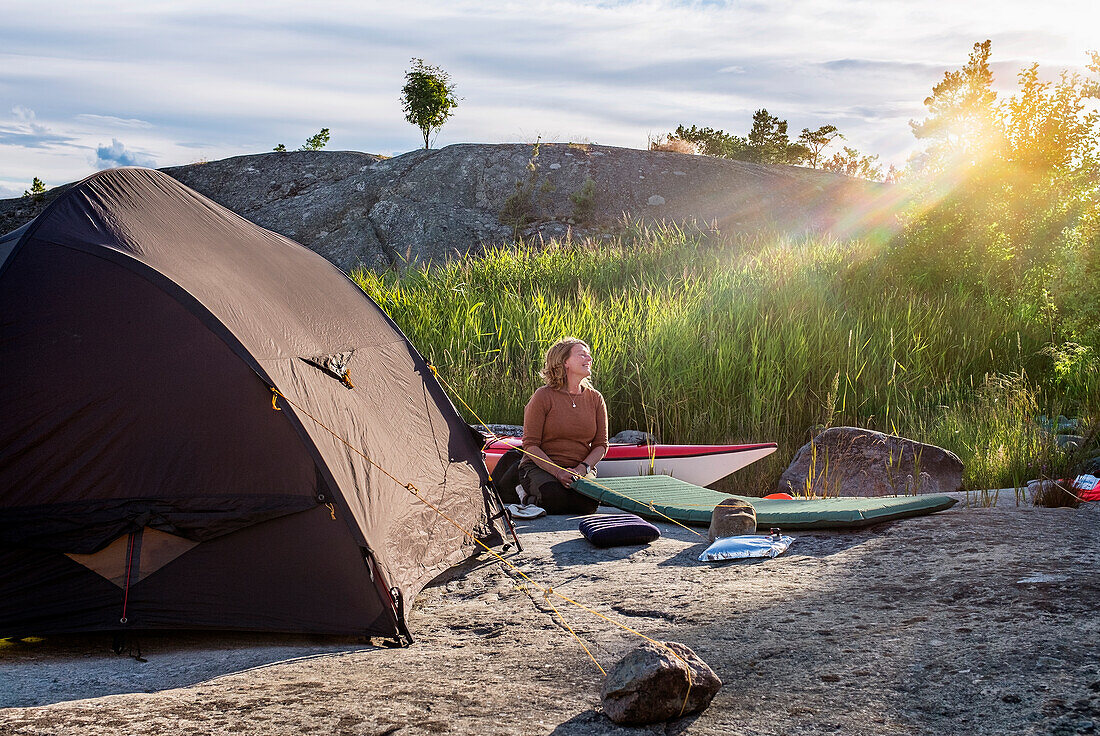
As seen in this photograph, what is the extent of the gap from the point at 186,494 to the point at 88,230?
1268 mm

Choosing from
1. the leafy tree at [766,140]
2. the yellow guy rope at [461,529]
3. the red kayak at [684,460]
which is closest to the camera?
the yellow guy rope at [461,529]

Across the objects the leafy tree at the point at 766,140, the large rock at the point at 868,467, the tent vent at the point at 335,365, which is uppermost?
the leafy tree at the point at 766,140

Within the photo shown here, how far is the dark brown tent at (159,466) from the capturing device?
3.62 m

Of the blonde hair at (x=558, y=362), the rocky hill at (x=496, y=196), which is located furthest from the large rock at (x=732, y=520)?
the rocky hill at (x=496, y=196)

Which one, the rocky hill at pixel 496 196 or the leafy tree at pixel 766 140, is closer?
the rocky hill at pixel 496 196

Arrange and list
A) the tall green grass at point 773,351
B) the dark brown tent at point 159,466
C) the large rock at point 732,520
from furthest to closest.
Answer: the tall green grass at point 773,351 < the large rock at point 732,520 < the dark brown tent at point 159,466

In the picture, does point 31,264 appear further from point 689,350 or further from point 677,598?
point 689,350

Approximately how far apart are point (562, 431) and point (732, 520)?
1.59 m

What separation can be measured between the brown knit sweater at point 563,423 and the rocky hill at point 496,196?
1287cm

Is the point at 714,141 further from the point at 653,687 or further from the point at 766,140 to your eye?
the point at 653,687

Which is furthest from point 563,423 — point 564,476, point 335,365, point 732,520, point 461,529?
point 335,365

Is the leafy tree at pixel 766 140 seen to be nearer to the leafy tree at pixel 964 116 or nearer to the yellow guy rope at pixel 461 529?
the leafy tree at pixel 964 116

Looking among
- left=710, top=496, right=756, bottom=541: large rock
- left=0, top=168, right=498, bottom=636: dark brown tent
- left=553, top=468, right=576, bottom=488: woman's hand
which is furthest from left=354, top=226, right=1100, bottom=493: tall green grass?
left=0, top=168, right=498, bottom=636: dark brown tent

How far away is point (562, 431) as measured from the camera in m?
6.06
